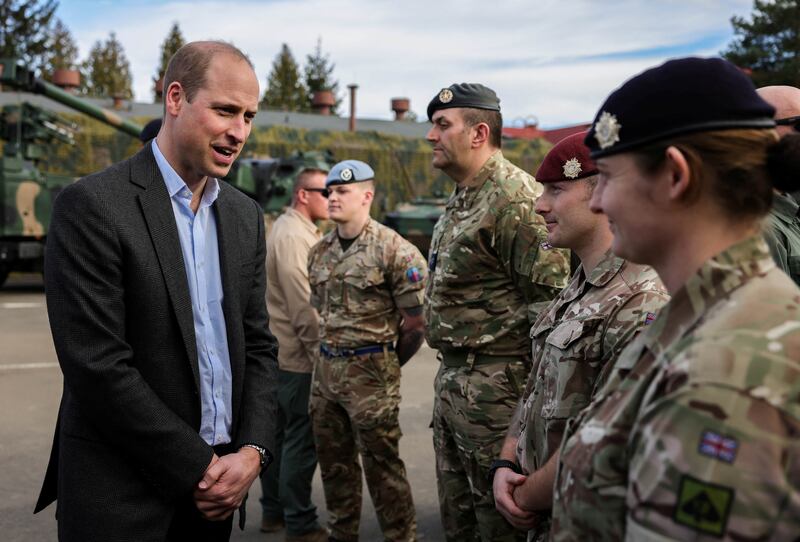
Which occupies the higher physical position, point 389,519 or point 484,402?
point 484,402

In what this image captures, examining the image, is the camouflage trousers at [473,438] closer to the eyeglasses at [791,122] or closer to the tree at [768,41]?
the eyeglasses at [791,122]

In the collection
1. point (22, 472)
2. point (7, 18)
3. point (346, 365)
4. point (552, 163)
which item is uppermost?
point (7, 18)

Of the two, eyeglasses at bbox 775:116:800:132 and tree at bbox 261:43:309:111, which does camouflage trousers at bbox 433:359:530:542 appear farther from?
tree at bbox 261:43:309:111

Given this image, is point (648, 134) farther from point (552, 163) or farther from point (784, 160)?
point (552, 163)

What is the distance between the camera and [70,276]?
211 centimetres

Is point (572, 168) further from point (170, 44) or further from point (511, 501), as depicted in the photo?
point (170, 44)

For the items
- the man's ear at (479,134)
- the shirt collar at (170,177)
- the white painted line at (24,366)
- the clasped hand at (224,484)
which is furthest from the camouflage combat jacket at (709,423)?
the white painted line at (24,366)

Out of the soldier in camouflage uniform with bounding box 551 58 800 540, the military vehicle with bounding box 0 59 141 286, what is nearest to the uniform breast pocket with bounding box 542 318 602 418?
the soldier in camouflage uniform with bounding box 551 58 800 540

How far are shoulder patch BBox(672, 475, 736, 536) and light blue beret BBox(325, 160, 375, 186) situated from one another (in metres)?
3.64

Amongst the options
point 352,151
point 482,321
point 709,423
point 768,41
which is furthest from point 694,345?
point 768,41

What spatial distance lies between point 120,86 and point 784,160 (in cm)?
4364

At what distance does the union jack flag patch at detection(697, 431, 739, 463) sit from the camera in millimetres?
1024

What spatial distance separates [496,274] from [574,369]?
4.29ft

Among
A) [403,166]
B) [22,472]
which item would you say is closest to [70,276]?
[22,472]
